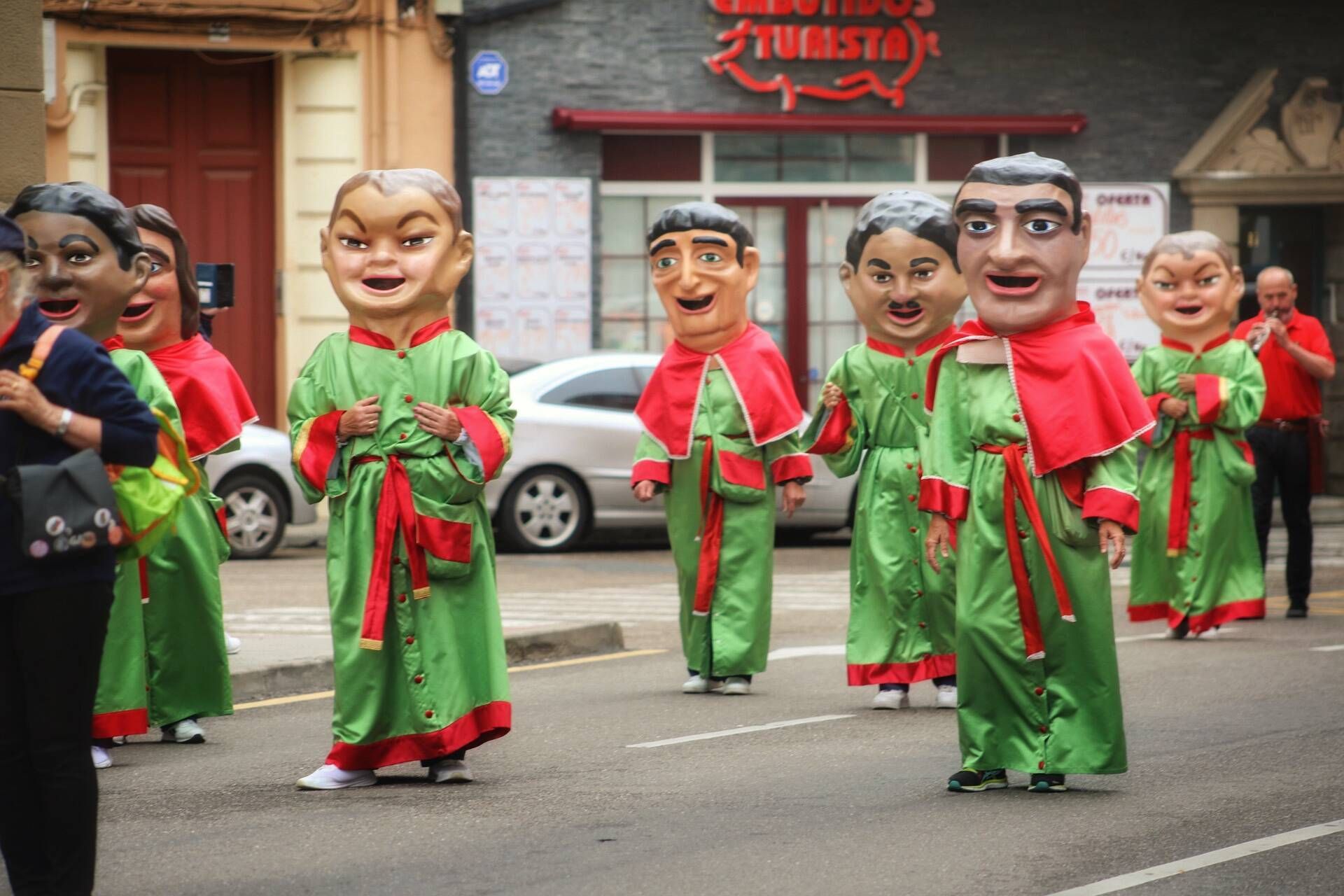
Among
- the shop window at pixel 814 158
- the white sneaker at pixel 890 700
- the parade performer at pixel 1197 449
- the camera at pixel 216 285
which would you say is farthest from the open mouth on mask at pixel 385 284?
the shop window at pixel 814 158

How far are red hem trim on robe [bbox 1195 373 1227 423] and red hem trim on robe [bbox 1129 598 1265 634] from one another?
101 cm

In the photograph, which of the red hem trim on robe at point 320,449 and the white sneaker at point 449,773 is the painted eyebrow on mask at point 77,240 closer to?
the red hem trim on robe at point 320,449

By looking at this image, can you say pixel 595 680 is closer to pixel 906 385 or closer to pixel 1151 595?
pixel 906 385

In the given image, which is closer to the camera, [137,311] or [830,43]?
[137,311]

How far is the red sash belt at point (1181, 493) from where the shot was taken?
12.1 meters

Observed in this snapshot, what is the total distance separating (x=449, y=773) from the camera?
751cm

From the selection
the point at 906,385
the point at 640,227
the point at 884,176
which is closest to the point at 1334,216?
the point at 884,176

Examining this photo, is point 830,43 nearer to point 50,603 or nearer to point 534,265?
point 534,265

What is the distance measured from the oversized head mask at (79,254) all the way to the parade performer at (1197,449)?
6.41 m

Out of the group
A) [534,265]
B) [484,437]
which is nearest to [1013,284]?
[484,437]

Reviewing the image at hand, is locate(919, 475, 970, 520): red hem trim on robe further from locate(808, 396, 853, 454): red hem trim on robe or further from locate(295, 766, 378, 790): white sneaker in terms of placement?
locate(808, 396, 853, 454): red hem trim on robe

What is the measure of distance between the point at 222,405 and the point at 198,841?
2.65m

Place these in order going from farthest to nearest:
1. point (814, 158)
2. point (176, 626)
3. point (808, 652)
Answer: point (814, 158)
point (808, 652)
point (176, 626)

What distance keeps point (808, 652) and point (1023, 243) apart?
4.66 metres
